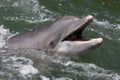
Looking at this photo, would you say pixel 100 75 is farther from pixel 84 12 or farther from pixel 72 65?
pixel 84 12

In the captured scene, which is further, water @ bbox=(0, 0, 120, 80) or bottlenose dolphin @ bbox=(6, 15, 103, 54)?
water @ bbox=(0, 0, 120, 80)

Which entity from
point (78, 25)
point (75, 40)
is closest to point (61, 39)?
point (75, 40)

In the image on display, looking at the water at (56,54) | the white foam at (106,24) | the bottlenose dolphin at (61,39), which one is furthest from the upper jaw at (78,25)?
the white foam at (106,24)

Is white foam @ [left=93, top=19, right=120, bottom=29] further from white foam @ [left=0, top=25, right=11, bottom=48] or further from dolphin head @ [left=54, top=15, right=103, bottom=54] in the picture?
dolphin head @ [left=54, top=15, right=103, bottom=54]

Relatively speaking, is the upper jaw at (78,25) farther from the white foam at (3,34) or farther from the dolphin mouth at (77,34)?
the white foam at (3,34)

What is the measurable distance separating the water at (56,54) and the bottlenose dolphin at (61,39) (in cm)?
15

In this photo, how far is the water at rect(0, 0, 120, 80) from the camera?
8.51 meters

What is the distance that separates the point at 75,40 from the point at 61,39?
11.5 inches

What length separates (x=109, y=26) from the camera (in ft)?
41.9

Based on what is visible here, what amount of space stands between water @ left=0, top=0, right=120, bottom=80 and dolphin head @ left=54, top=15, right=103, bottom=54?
0.27 metres

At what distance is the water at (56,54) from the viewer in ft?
27.9

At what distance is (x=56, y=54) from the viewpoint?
8.81 meters

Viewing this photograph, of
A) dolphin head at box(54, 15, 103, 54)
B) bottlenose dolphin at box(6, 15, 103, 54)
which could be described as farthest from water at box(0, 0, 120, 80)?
dolphin head at box(54, 15, 103, 54)

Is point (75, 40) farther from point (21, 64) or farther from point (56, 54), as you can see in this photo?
point (21, 64)
